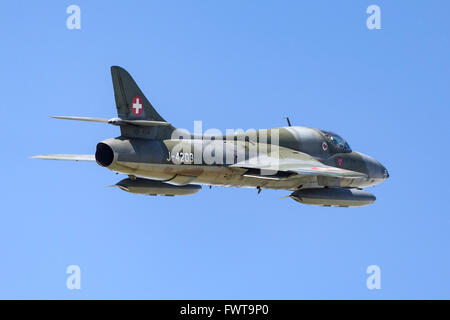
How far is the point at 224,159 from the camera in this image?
3631cm

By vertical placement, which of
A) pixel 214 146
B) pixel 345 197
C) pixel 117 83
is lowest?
pixel 345 197

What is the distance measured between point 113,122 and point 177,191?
5.65 metres

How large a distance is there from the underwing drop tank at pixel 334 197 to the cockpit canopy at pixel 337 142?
2.90 m

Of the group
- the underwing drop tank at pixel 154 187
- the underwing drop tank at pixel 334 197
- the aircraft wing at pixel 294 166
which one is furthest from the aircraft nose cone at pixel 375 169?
the underwing drop tank at pixel 154 187

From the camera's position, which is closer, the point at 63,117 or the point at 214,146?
the point at 63,117

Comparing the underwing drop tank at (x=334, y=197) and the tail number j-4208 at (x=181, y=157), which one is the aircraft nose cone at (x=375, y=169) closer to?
the underwing drop tank at (x=334, y=197)

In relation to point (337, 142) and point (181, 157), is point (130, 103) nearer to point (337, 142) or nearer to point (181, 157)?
point (181, 157)

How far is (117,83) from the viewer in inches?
1335

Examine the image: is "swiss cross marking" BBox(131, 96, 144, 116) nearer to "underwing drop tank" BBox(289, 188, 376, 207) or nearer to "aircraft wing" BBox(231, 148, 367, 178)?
"aircraft wing" BBox(231, 148, 367, 178)

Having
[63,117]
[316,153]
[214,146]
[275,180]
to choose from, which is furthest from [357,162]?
[63,117]

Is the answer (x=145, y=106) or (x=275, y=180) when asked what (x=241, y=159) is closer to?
(x=275, y=180)

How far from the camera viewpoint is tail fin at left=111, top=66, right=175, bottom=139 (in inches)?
1335

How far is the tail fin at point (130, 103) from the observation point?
33906 millimetres

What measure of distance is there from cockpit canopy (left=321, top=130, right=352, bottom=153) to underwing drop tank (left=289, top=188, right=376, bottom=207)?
2902 mm
